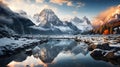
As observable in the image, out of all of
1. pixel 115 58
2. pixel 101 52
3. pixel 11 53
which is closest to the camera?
pixel 115 58

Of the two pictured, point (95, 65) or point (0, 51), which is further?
point (0, 51)

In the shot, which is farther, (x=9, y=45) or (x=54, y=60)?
(x=9, y=45)

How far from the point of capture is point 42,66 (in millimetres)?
36812

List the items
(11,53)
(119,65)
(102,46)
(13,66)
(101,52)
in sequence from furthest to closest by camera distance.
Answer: (11,53) < (102,46) < (101,52) < (13,66) < (119,65)

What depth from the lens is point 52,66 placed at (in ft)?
121

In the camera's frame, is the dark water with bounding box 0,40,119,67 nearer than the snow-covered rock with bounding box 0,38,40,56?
Yes

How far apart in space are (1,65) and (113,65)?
21305 mm

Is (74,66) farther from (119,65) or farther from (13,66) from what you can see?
(13,66)

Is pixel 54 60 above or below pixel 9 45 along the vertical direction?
below

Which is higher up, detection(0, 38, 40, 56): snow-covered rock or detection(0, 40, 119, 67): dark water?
detection(0, 38, 40, 56): snow-covered rock

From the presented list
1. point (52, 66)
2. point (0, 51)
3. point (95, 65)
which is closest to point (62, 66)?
point (52, 66)

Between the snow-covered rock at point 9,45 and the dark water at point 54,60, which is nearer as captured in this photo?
the dark water at point 54,60

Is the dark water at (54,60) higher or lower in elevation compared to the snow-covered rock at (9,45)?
lower

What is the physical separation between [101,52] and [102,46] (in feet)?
17.5
